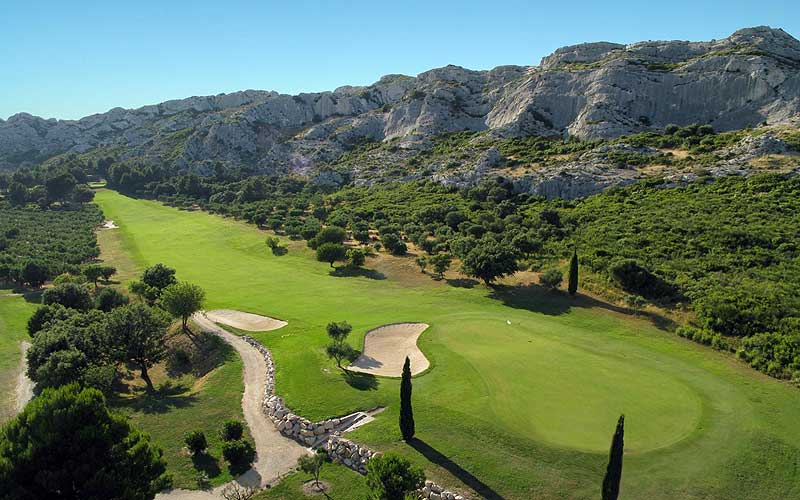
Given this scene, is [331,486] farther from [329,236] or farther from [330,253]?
[329,236]

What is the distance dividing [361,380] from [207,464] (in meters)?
12.5

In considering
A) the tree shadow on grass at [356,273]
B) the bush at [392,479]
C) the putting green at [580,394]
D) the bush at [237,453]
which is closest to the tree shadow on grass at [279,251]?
the tree shadow on grass at [356,273]

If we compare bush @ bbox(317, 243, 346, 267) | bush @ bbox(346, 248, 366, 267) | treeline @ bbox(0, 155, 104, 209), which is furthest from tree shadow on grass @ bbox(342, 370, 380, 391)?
treeline @ bbox(0, 155, 104, 209)

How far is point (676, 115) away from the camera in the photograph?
121 m

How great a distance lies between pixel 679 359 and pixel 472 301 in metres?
23.3

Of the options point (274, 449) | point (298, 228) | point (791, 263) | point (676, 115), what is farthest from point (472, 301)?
point (676, 115)

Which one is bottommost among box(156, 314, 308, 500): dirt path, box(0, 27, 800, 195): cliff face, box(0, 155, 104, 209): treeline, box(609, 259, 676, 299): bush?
box(156, 314, 308, 500): dirt path

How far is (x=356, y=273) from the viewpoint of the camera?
72.6 metres

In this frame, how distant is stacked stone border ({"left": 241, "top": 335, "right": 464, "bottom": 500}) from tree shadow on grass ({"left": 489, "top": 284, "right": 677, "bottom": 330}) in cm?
2911

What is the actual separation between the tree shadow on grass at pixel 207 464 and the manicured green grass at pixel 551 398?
650 cm

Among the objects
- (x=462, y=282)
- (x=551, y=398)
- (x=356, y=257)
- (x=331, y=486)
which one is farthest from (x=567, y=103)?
(x=331, y=486)

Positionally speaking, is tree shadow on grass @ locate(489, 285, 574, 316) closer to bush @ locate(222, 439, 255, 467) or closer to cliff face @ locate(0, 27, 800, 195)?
bush @ locate(222, 439, 255, 467)

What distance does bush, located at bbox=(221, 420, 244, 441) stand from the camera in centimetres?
3031

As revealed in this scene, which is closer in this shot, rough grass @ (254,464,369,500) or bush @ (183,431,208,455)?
rough grass @ (254,464,369,500)
